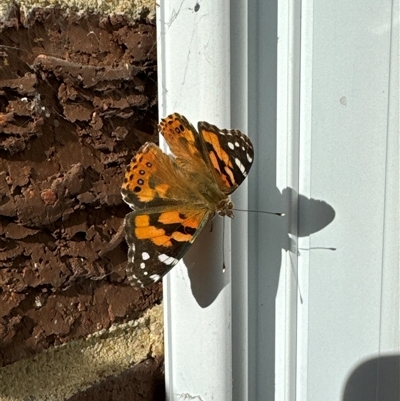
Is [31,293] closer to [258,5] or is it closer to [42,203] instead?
[42,203]

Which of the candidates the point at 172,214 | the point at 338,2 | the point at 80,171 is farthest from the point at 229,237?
the point at 338,2

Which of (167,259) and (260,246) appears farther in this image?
(260,246)

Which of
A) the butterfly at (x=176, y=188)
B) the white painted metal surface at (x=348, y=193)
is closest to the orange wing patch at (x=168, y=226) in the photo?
the butterfly at (x=176, y=188)

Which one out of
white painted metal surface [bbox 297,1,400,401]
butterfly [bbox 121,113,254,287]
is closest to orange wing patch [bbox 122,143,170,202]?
butterfly [bbox 121,113,254,287]

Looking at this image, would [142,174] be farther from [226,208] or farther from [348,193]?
[348,193]

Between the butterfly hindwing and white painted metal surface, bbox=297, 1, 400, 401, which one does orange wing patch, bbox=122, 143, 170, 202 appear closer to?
the butterfly hindwing

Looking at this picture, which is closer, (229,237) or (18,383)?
(18,383)

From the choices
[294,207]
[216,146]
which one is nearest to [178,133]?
[216,146]
